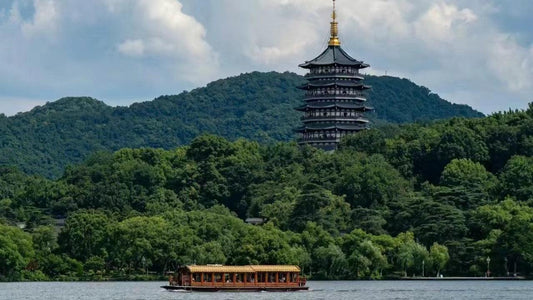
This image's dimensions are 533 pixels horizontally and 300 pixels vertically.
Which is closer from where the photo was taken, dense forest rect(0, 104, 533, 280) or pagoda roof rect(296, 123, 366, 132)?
dense forest rect(0, 104, 533, 280)

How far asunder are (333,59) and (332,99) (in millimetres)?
4081

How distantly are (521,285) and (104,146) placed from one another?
4620 inches

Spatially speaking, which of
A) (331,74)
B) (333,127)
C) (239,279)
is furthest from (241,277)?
(331,74)

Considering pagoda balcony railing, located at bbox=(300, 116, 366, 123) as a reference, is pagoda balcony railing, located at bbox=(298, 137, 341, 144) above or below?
below

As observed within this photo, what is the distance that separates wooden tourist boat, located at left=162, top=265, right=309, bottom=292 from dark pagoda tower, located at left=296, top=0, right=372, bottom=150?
142 feet

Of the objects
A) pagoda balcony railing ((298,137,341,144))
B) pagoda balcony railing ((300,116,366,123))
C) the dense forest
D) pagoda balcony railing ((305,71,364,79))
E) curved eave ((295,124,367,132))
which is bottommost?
the dense forest

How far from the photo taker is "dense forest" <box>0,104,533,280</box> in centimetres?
8906

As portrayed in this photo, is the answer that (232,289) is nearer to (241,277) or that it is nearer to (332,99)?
(241,277)

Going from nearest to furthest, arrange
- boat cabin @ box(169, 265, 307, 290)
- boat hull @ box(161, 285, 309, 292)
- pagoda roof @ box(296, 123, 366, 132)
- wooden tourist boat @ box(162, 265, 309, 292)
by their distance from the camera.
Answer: boat hull @ box(161, 285, 309, 292), wooden tourist boat @ box(162, 265, 309, 292), boat cabin @ box(169, 265, 307, 290), pagoda roof @ box(296, 123, 366, 132)

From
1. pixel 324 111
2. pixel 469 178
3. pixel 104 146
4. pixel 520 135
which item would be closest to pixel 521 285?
pixel 469 178

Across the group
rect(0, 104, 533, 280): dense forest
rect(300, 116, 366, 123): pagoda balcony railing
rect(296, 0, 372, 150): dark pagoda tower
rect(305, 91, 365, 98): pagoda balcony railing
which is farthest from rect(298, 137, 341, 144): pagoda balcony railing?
rect(305, 91, 365, 98): pagoda balcony railing

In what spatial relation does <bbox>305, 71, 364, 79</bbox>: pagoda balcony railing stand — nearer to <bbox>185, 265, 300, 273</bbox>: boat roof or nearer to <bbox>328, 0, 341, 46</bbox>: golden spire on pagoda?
<bbox>328, 0, 341, 46</bbox>: golden spire on pagoda

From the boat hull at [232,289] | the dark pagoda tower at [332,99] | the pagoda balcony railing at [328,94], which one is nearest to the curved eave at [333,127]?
the dark pagoda tower at [332,99]

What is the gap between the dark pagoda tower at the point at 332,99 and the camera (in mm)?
119000
